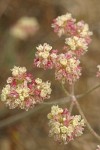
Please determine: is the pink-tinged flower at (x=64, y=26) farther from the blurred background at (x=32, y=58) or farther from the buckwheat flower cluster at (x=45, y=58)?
the blurred background at (x=32, y=58)

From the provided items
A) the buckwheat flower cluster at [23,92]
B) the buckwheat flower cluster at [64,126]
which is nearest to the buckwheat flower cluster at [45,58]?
the buckwheat flower cluster at [23,92]

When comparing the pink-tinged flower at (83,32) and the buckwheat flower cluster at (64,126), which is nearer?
the buckwheat flower cluster at (64,126)

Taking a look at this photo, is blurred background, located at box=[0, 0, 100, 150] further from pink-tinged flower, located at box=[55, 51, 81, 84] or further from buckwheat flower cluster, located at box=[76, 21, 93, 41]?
pink-tinged flower, located at box=[55, 51, 81, 84]

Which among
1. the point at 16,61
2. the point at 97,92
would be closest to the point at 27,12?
the point at 16,61

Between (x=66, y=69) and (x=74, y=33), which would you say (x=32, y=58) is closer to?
(x=74, y=33)

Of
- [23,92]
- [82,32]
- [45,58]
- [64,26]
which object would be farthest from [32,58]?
[23,92]

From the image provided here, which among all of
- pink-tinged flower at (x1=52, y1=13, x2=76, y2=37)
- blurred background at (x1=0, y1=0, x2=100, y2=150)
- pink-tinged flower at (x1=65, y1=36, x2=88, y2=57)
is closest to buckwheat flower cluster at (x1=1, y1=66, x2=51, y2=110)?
pink-tinged flower at (x1=65, y1=36, x2=88, y2=57)
